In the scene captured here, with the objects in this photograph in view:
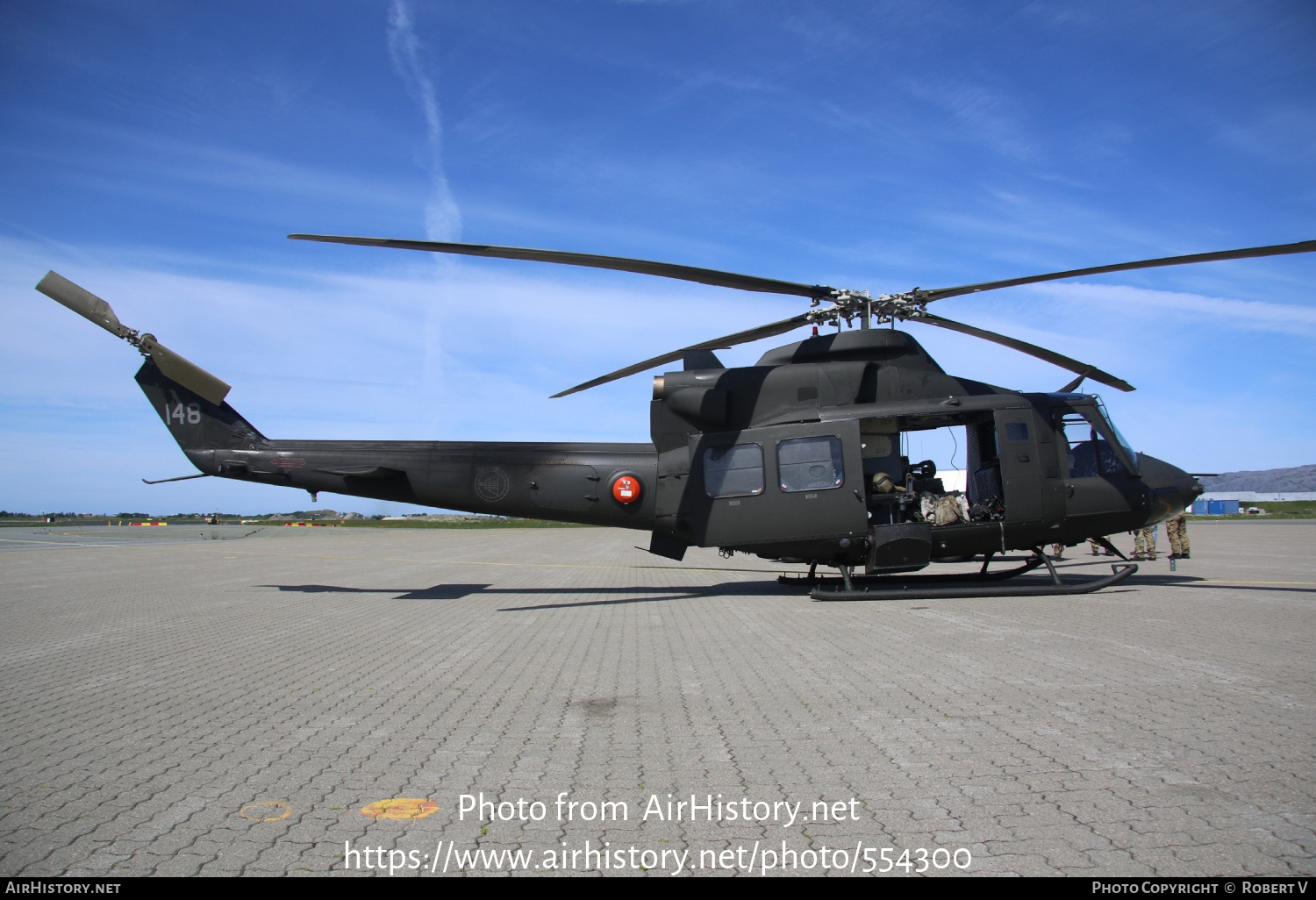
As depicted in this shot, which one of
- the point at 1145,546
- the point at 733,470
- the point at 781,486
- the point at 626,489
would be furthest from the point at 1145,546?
the point at 626,489

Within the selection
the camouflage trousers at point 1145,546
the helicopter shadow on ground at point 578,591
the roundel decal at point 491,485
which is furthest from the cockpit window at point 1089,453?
the roundel decal at point 491,485

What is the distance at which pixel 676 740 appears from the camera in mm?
4387

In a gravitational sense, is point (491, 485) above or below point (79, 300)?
below

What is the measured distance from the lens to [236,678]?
629cm

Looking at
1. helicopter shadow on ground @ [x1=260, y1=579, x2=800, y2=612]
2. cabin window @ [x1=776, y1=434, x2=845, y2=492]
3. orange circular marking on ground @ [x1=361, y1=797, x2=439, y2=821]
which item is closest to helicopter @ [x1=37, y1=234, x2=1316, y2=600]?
cabin window @ [x1=776, y1=434, x2=845, y2=492]

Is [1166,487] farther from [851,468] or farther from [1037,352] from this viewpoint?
[851,468]

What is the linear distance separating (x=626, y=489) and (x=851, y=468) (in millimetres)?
3567

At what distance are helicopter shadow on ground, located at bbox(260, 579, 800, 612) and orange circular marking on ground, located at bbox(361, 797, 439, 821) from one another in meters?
7.46

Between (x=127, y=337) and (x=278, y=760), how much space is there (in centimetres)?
1209

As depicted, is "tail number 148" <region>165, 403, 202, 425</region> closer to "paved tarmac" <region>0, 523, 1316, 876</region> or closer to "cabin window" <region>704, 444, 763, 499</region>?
"paved tarmac" <region>0, 523, 1316, 876</region>

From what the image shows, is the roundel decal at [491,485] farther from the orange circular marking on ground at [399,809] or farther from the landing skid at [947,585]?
the orange circular marking on ground at [399,809]

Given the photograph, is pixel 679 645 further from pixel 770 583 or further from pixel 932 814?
pixel 770 583

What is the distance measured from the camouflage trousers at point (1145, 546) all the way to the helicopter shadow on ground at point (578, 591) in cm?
950

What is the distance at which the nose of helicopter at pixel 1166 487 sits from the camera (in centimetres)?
1134
